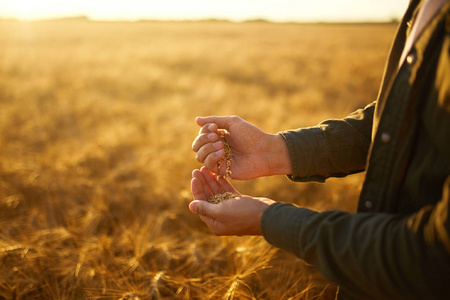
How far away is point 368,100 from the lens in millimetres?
6137

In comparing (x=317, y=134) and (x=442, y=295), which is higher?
(x=317, y=134)

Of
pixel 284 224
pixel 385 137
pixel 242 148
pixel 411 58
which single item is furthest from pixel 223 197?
pixel 411 58

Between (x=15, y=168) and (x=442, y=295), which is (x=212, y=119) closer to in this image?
(x=442, y=295)

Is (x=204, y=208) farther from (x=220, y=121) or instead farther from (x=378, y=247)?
(x=378, y=247)

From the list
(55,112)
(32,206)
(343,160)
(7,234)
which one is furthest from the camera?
(55,112)

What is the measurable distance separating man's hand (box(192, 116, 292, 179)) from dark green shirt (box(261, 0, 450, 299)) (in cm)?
45

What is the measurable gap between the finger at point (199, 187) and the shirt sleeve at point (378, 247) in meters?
0.53

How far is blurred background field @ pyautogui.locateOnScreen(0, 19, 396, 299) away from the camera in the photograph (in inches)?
62.7

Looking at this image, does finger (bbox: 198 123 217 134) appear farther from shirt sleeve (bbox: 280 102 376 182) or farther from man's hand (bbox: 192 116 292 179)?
shirt sleeve (bbox: 280 102 376 182)

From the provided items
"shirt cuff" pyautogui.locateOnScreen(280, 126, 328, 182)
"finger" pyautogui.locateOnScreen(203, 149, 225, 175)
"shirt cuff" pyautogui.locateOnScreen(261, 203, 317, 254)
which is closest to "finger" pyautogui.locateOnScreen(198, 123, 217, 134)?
"finger" pyautogui.locateOnScreen(203, 149, 225, 175)

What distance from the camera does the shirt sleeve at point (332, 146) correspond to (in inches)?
47.8

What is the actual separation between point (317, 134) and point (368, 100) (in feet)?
18.4

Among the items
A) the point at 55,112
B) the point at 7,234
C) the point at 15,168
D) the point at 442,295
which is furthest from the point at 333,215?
the point at 55,112

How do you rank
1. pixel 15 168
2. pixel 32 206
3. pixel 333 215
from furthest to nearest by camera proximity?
1. pixel 15 168
2. pixel 32 206
3. pixel 333 215
